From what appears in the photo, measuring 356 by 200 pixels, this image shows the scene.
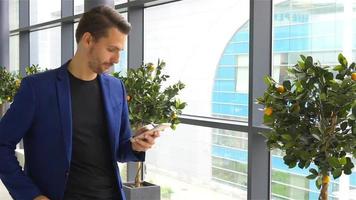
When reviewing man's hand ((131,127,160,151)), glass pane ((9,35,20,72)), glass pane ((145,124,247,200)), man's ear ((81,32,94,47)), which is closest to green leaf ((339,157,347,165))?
man's hand ((131,127,160,151))

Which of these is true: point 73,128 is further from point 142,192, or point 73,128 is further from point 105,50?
point 142,192

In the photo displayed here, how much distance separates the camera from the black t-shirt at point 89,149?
6.39ft

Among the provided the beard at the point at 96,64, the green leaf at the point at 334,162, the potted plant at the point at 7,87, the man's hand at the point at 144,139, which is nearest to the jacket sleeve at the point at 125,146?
the man's hand at the point at 144,139

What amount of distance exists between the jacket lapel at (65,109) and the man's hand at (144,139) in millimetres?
284

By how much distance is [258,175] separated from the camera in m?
3.87

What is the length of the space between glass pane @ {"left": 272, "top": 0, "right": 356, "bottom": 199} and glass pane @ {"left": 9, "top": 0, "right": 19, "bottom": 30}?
7.38 meters

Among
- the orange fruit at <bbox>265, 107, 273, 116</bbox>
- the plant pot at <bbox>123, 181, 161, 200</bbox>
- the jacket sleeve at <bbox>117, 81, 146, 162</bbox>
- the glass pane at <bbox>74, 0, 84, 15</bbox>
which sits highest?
the glass pane at <bbox>74, 0, 84, 15</bbox>

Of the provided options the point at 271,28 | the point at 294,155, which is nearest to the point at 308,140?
the point at 294,155

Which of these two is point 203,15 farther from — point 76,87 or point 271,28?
point 76,87

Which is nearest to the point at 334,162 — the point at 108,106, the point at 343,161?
the point at 343,161

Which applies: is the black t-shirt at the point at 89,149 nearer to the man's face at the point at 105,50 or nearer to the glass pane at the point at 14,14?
the man's face at the point at 105,50

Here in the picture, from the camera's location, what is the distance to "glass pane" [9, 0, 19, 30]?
10.0m

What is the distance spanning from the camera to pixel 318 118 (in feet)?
7.50

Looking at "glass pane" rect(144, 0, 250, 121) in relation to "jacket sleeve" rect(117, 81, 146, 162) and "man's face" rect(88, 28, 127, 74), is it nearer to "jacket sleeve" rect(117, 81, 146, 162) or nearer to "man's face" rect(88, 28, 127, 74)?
"jacket sleeve" rect(117, 81, 146, 162)
